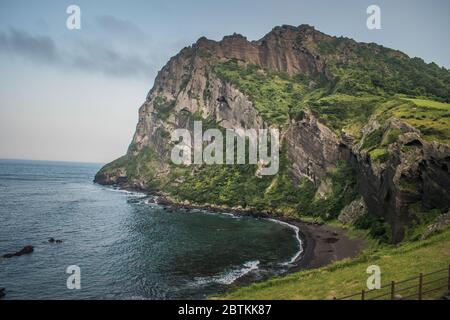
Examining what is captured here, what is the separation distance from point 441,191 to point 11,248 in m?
75.6

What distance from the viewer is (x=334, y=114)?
114688 mm

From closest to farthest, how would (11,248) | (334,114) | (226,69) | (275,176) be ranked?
(11,248) → (334,114) → (275,176) → (226,69)

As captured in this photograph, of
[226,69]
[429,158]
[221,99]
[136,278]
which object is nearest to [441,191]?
[429,158]

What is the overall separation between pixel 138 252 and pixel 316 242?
119 ft

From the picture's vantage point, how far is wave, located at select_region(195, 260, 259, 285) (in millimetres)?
50844

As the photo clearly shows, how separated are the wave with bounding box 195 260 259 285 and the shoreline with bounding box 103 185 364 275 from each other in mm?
6188

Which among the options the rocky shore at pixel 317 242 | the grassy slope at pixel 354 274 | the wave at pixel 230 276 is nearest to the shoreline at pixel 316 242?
the rocky shore at pixel 317 242

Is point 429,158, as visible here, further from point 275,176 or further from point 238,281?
point 275,176

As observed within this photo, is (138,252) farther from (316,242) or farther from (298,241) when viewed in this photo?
(316,242)

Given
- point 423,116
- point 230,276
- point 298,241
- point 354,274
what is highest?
point 423,116

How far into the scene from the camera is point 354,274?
37.0 meters

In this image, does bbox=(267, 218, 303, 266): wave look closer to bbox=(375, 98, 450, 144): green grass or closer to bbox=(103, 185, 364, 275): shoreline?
bbox=(103, 185, 364, 275): shoreline

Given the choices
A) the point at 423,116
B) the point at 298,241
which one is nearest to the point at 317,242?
the point at 298,241

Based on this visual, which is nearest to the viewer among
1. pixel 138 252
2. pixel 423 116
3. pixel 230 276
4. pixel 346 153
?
pixel 230 276
